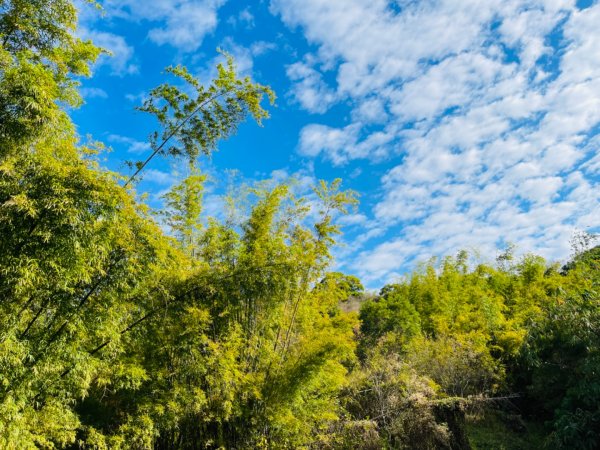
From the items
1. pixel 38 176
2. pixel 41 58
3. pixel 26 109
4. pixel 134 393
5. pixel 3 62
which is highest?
pixel 41 58

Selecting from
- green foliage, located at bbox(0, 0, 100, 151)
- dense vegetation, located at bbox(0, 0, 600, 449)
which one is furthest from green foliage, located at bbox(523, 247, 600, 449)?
green foliage, located at bbox(0, 0, 100, 151)

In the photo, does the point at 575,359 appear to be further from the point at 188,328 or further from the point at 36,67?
the point at 36,67

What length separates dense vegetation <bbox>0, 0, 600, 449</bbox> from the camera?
135 inches

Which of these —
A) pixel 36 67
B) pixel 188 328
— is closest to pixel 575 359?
pixel 188 328

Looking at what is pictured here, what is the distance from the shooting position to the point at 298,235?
23.4ft

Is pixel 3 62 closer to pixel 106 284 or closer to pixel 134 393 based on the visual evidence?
pixel 106 284

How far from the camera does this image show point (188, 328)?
18.8ft

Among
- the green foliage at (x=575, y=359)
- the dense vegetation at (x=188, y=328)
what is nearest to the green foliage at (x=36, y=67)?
the dense vegetation at (x=188, y=328)

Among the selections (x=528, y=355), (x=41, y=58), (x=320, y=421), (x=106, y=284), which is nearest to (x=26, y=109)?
(x=41, y=58)

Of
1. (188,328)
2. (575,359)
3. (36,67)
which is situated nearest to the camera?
(36,67)

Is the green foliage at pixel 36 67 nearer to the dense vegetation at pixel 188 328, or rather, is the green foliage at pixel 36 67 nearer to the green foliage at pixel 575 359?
the dense vegetation at pixel 188 328

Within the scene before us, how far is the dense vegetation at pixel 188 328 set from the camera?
11.2ft

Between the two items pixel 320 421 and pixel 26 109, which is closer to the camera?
pixel 26 109

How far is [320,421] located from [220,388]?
2.74m
